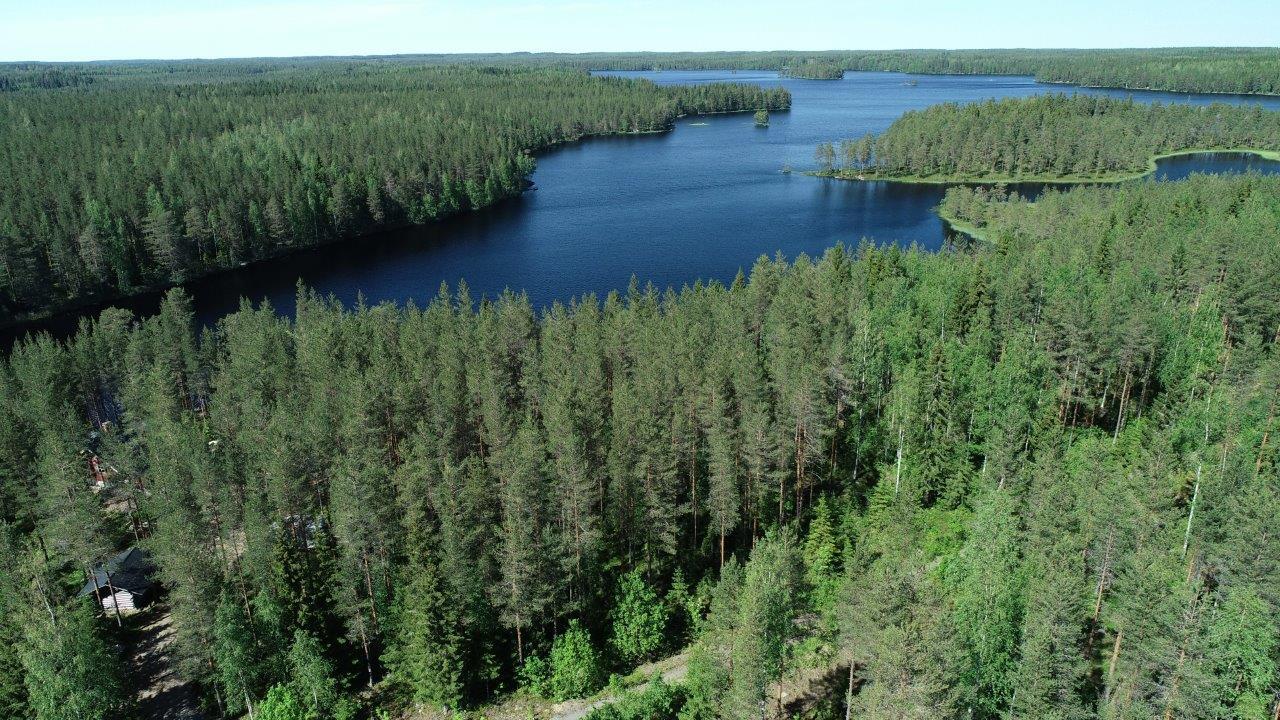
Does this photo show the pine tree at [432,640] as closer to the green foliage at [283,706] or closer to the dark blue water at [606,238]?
the green foliage at [283,706]

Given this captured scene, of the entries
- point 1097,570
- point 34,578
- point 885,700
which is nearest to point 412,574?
point 34,578

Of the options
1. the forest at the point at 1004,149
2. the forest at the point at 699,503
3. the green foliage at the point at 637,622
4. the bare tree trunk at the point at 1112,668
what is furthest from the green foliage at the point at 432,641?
the forest at the point at 1004,149

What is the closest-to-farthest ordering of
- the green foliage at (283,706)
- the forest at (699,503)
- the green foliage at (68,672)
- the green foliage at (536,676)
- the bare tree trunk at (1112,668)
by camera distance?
the forest at (699,503) < the bare tree trunk at (1112,668) < the green foliage at (68,672) < the green foliage at (283,706) < the green foliage at (536,676)

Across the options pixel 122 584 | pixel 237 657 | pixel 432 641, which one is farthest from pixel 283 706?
pixel 122 584

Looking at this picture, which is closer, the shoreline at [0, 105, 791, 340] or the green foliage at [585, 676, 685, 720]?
the green foliage at [585, 676, 685, 720]

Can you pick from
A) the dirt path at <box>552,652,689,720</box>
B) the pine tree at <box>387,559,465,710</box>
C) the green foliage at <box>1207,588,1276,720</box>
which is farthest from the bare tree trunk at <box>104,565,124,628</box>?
the green foliage at <box>1207,588,1276,720</box>

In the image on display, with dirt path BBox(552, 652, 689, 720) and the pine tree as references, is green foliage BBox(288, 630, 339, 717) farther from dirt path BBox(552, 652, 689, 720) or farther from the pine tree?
dirt path BBox(552, 652, 689, 720)

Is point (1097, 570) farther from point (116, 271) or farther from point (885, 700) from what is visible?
point (116, 271)
